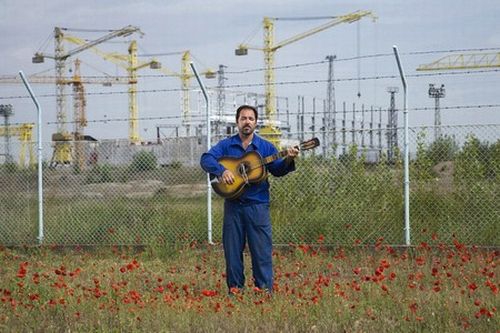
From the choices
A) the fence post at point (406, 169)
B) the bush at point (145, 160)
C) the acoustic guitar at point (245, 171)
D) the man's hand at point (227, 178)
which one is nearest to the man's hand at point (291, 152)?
the acoustic guitar at point (245, 171)

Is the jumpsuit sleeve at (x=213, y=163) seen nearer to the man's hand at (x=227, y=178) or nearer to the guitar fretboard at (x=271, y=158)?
the man's hand at (x=227, y=178)

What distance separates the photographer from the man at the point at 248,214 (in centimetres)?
714

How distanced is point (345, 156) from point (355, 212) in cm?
77

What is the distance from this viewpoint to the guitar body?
7.05m

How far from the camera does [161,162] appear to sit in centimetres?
1141

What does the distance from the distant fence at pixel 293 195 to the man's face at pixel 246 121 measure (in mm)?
3360

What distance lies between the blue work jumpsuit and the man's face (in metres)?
0.17

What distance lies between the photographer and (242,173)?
279 inches

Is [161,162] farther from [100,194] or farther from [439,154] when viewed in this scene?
[439,154]

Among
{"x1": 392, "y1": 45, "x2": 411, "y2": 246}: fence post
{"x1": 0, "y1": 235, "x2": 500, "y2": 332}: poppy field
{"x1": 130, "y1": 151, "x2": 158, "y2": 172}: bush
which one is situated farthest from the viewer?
{"x1": 130, "y1": 151, "x2": 158, "y2": 172}: bush

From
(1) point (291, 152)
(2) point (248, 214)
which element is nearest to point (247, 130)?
(1) point (291, 152)

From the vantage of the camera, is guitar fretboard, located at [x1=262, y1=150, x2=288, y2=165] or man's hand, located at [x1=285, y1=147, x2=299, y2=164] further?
guitar fretboard, located at [x1=262, y1=150, x2=288, y2=165]

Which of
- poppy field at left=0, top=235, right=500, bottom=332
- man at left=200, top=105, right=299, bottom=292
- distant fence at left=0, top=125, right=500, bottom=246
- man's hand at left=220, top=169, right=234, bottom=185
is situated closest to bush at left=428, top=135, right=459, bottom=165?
distant fence at left=0, top=125, right=500, bottom=246

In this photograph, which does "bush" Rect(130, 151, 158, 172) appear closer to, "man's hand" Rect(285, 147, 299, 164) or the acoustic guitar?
the acoustic guitar
